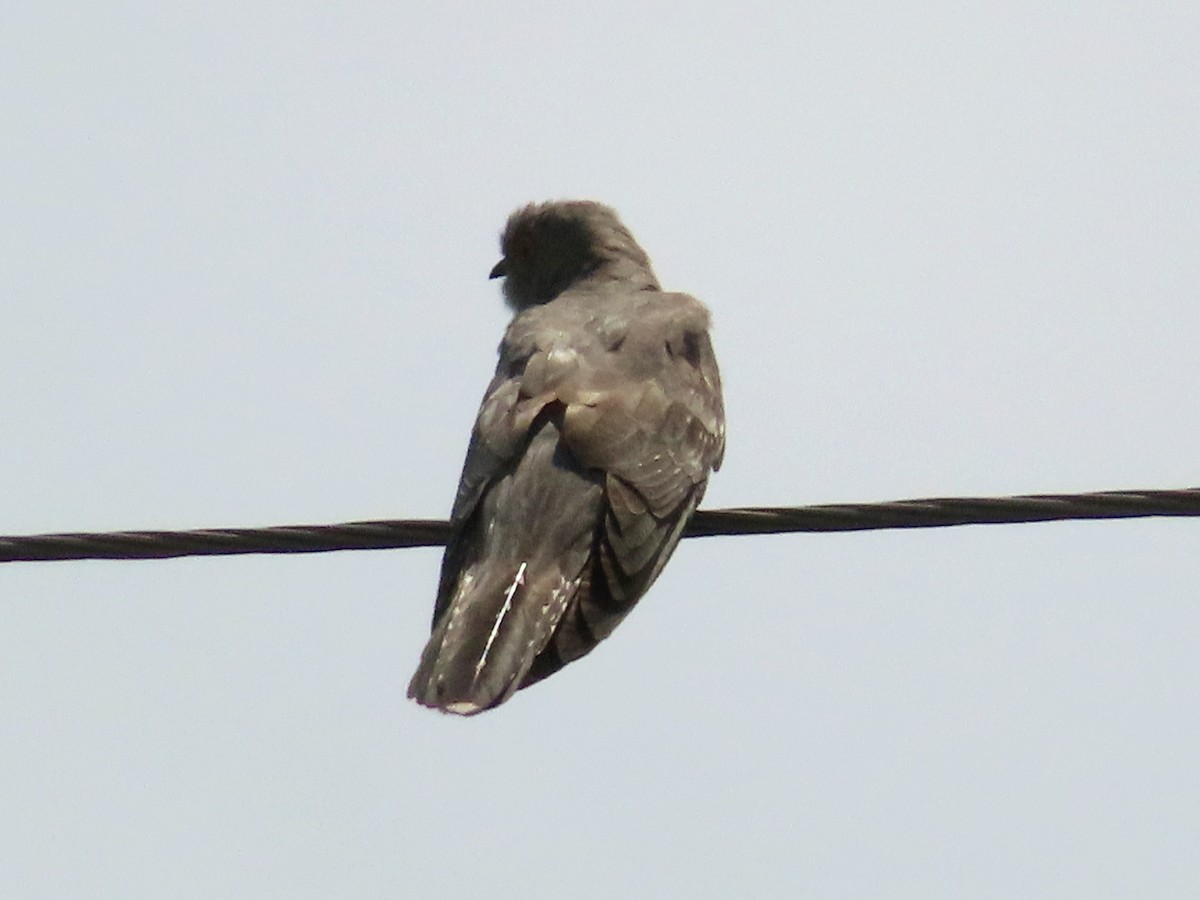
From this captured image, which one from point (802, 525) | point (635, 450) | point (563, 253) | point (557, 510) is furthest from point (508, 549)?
point (563, 253)

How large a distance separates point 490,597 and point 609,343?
1.51 meters

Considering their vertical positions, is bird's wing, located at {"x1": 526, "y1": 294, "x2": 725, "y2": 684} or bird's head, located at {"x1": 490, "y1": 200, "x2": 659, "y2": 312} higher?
bird's head, located at {"x1": 490, "y1": 200, "x2": 659, "y2": 312}

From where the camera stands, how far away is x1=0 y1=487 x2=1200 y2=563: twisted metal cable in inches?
217

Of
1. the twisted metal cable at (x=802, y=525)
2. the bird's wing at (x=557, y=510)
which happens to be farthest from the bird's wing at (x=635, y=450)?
the twisted metal cable at (x=802, y=525)

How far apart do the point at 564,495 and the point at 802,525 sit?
60.6 inches

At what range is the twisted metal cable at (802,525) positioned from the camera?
5.52 m

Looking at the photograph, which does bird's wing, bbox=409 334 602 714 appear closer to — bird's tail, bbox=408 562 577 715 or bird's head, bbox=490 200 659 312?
bird's tail, bbox=408 562 577 715

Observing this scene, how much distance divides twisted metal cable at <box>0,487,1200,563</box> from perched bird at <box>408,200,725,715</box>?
1.05 meters

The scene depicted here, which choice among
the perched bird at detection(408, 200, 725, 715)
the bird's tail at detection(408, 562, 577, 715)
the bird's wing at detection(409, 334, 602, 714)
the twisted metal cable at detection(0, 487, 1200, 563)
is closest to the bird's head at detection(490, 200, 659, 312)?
the perched bird at detection(408, 200, 725, 715)

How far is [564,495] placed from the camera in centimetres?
717

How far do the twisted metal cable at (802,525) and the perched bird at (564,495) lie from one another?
3.45ft

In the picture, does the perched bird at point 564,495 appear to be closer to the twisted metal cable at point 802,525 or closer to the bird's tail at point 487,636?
the bird's tail at point 487,636

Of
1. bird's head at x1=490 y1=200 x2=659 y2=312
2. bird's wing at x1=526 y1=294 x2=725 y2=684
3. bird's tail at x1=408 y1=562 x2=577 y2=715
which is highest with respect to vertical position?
bird's head at x1=490 y1=200 x2=659 y2=312

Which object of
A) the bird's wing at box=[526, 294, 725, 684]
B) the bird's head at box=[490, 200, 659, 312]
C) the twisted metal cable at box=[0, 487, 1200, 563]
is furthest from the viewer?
the bird's head at box=[490, 200, 659, 312]
